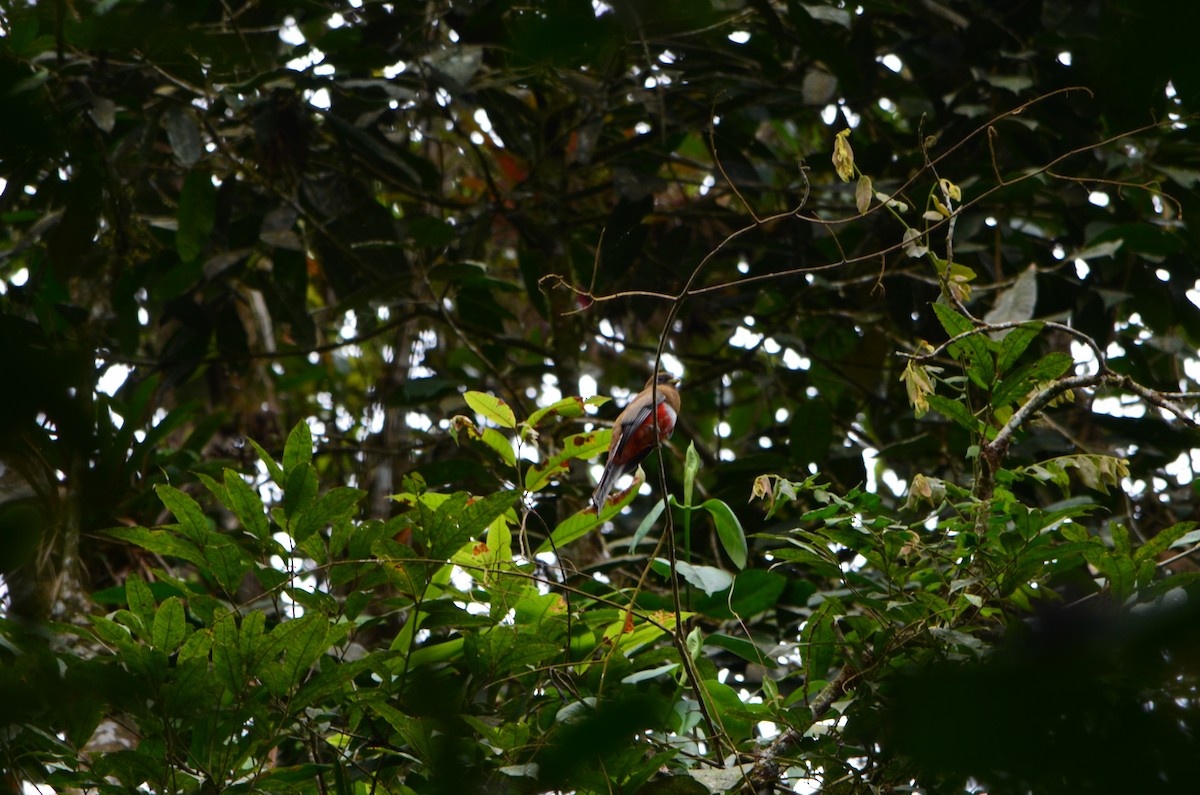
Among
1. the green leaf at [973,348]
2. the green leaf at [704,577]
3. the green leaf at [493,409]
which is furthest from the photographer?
the green leaf at [493,409]

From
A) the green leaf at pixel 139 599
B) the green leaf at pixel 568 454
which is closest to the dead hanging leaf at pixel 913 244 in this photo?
the green leaf at pixel 568 454

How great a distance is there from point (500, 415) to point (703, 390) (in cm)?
276

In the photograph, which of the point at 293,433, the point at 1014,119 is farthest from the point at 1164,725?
the point at 1014,119

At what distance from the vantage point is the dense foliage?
3.29 ft

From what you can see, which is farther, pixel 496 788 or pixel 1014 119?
pixel 1014 119

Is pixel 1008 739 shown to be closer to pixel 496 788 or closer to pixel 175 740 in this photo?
pixel 496 788

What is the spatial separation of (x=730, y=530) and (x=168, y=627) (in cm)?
125

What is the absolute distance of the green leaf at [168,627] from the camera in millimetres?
2156

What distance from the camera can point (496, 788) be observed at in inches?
74.4

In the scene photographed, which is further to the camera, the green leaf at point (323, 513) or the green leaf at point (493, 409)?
the green leaf at point (493, 409)

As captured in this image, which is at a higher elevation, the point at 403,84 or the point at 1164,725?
the point at 403,84

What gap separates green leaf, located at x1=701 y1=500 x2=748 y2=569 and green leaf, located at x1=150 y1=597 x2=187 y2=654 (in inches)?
46.0

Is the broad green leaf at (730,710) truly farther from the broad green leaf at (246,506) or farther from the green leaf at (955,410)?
the broad green leaf at (246,506)

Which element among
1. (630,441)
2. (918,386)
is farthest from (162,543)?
(918,386)
